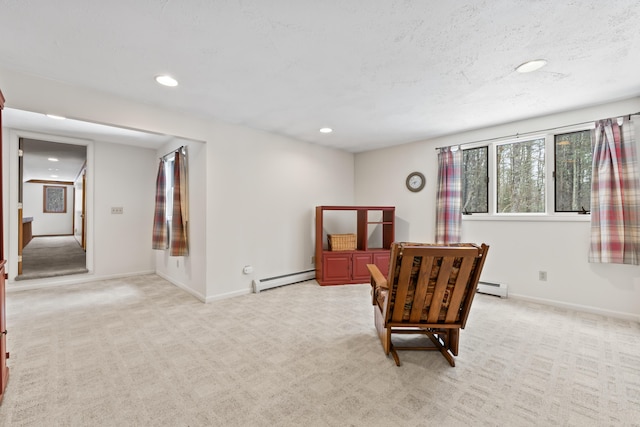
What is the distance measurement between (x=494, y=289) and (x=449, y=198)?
140 cm

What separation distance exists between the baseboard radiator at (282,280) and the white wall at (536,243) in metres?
1.79

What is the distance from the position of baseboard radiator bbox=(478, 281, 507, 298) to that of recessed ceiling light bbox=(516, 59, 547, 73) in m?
2.72

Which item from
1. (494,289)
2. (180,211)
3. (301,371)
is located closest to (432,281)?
(301,371)

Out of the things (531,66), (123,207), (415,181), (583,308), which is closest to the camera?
(531,66)

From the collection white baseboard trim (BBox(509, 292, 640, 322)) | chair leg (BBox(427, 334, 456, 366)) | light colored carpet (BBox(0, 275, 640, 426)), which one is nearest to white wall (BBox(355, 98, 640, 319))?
white baseboard trim (BBox(509, 292, 640, 322))

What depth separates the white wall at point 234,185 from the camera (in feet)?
8.82

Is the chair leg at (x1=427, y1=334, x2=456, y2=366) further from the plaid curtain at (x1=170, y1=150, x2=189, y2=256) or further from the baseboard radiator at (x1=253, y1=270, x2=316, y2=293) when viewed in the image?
the plaid curtain at (x1=170, y1=150, x2=189, y2=256)

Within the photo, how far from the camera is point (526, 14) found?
5.65ft

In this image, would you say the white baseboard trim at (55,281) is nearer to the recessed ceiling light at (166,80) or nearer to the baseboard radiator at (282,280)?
the baseboard radiator at (282,280)

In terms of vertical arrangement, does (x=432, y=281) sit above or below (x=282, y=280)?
above

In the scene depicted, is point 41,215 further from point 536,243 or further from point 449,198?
point 536,243

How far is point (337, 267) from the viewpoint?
4.60m

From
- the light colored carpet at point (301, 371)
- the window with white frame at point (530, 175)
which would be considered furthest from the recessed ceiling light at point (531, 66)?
the light colored carpet at point (301, 371)

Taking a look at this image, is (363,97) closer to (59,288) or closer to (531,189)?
(531,189)
